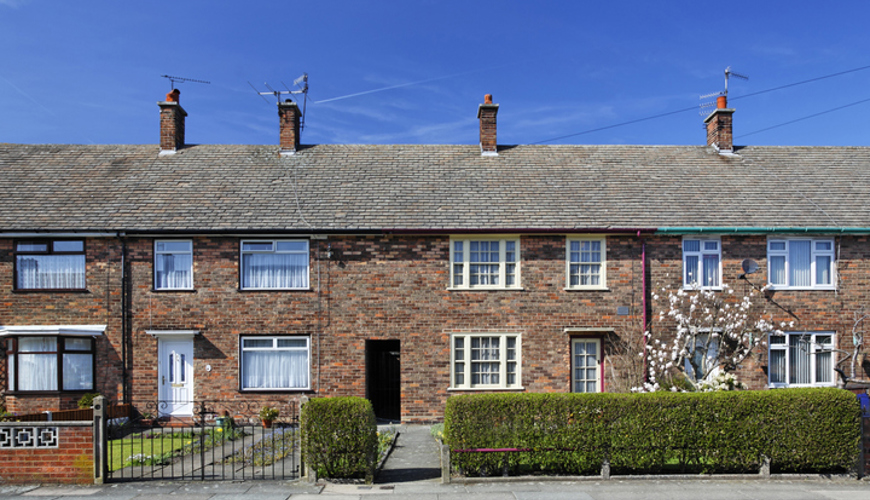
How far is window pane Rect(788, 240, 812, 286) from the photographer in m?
15.8

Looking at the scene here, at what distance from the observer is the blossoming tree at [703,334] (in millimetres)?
14914

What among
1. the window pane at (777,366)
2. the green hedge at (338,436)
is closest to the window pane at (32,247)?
the green hedge at (338,436)

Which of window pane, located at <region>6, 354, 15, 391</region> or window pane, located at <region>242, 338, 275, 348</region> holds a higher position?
window pane, located at <region>242, 338, 275, 348</region>

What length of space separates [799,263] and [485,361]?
9.18 m

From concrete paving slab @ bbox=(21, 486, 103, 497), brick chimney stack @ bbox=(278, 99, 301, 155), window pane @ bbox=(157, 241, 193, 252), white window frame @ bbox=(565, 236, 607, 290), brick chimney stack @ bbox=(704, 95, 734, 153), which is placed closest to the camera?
concrete paving slab @ bbox=(21, 486, 103, 497)

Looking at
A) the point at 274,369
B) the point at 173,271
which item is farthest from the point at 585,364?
the point at 173,271

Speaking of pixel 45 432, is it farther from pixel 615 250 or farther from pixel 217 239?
pixel 615 250

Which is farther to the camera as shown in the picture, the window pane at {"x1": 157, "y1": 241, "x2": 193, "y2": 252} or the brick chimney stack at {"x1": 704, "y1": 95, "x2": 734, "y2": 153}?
the brick chimney stack at {"x1": 704, "y1": 95, "x2": 734, "y2": 153}

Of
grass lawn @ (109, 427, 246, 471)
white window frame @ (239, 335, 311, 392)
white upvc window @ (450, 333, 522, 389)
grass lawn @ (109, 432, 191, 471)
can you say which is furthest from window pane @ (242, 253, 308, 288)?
white upvc window @ (450, 333, 522, 389)

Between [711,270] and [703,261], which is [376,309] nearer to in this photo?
[703,261]

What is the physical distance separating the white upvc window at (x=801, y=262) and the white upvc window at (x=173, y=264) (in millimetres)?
15892

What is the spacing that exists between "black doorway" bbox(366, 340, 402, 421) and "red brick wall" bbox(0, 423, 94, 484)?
7354 mm

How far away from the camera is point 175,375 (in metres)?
15.2

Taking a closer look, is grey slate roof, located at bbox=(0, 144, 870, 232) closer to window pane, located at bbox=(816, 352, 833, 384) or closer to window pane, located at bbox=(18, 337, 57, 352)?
window pane, located at bbox=(18, 337, 57, 352)
